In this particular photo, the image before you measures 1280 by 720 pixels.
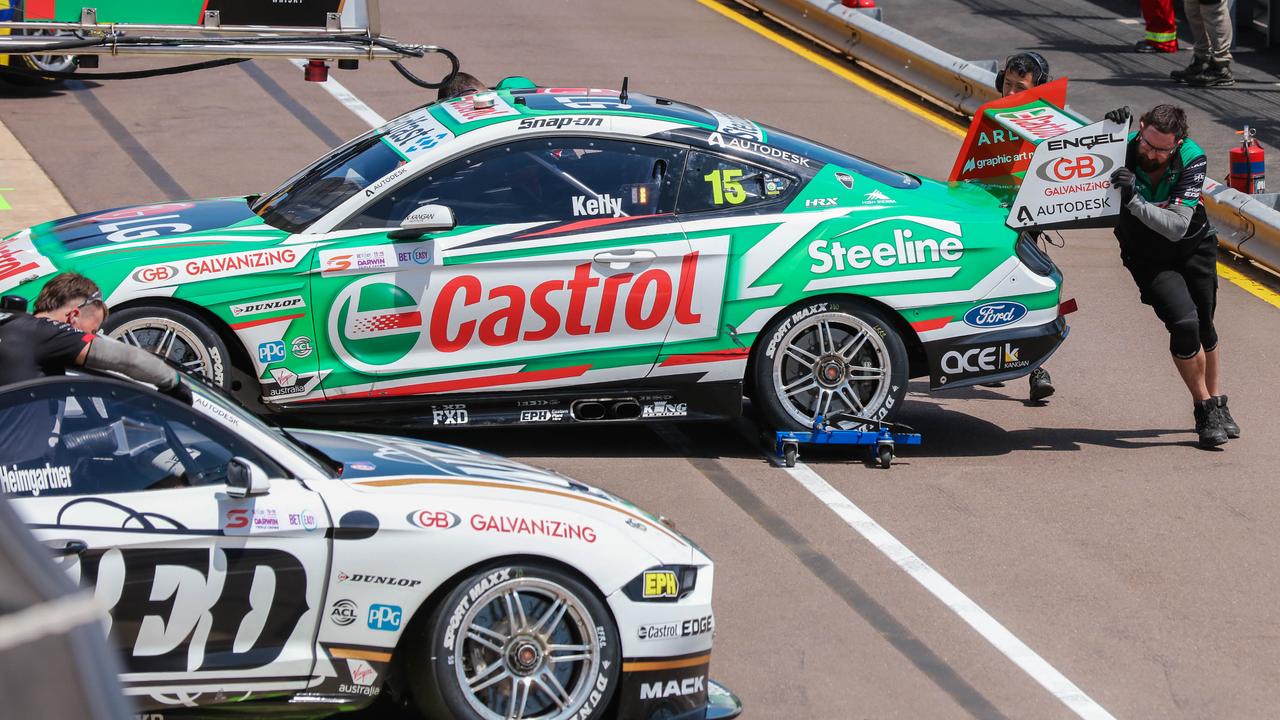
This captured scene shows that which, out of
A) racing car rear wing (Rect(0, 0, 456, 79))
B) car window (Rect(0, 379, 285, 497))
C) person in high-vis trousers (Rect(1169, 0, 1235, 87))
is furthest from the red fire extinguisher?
car window (Rect(0, 379, 285, 497))

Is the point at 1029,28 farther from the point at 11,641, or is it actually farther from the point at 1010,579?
the point at 11,641

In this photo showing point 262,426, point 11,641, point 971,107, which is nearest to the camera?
point 11,641

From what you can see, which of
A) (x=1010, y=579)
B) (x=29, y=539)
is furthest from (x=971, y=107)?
(x=29, y=539)

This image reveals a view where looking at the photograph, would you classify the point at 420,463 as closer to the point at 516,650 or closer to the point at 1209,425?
the point at 516,650

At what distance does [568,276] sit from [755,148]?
122 cm

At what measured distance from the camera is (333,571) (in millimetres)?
4770

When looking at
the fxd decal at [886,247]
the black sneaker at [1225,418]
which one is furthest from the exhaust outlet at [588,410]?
the black sneaker at [1225,418]

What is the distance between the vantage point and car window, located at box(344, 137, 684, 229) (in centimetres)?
Result: 777

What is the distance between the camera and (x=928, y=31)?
18031mm

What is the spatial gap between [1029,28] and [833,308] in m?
11.2

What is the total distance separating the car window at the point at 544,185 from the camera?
7.77 metres

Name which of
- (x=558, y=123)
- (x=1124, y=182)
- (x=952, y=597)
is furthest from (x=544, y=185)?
(x=1124, y=182)

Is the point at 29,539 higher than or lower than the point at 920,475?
higher

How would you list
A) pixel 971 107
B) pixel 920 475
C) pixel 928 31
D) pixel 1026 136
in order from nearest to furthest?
pixel 920 475
pixel 1026 136
pixel 971 107
pixel 928 31
